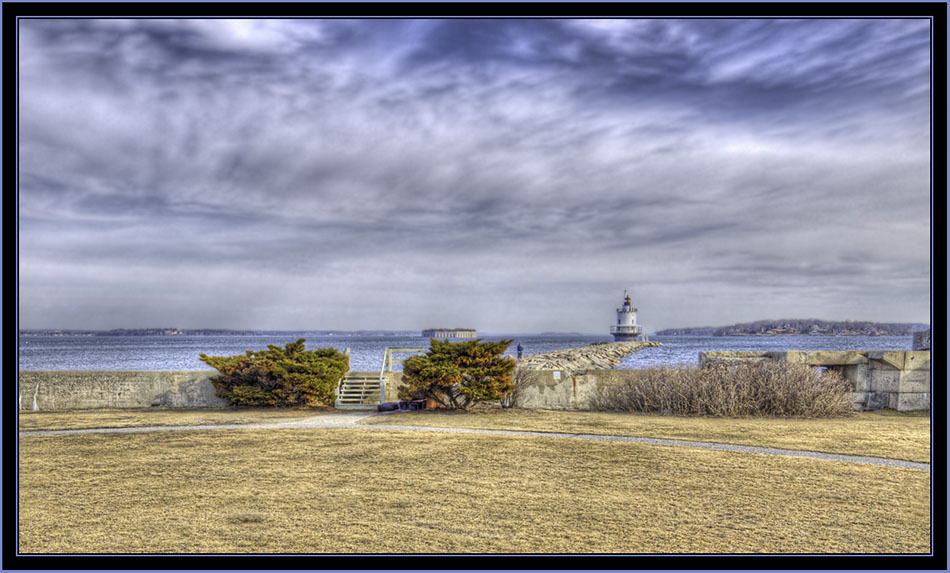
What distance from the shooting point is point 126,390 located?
13789mm

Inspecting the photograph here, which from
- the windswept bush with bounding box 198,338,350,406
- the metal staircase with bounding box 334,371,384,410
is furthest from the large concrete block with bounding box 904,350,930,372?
the windswept bush with bounding box 198,338,350,406

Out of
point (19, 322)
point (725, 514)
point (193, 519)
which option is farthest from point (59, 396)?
point (725, 514)

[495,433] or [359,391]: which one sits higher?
[495,433]

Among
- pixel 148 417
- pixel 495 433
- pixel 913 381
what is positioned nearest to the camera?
pixel 495 433

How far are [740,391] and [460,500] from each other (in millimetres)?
8551

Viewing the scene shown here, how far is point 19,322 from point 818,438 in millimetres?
9544

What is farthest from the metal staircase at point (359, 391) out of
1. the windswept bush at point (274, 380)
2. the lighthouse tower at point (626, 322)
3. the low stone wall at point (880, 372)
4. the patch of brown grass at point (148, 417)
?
the lighthouse tower at point (626, 322)

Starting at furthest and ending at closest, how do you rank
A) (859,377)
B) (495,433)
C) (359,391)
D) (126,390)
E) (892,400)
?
(359,391), (126,390), (859,377), (892,400), (495,433)

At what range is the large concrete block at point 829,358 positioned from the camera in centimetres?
1317

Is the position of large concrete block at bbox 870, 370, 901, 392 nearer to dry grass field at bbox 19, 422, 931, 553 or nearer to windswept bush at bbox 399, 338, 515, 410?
dry grass field at bbox 19, 422, 931, 553

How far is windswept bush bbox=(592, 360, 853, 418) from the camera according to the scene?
11.8 m

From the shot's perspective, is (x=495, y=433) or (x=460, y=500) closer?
(x=460, y=500)

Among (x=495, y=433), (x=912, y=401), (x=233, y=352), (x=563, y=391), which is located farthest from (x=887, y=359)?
(x=233, y=352)

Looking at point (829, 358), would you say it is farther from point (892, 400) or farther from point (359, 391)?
point (359, 391)
